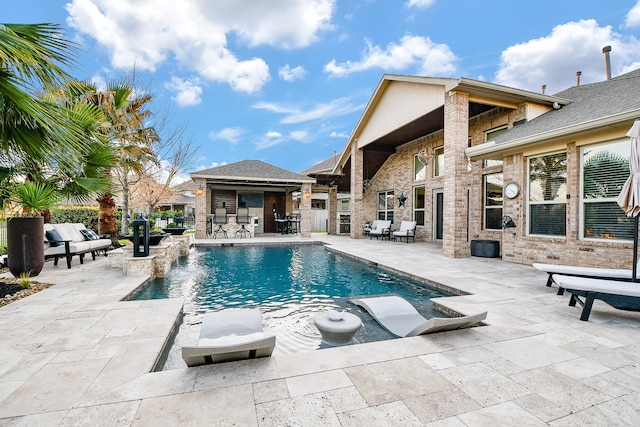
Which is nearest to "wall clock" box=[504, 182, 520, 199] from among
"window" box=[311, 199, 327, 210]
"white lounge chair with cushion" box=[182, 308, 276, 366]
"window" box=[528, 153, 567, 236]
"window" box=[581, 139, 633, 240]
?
"window" box=[528, 153, 567, 236]

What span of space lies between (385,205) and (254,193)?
8.01 metres

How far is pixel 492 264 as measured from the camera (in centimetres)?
688

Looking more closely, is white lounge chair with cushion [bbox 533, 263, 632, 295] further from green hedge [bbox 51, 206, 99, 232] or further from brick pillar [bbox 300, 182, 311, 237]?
green hedge [bbox 51, 206, 99, 232]

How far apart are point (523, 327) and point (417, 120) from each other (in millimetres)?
8369

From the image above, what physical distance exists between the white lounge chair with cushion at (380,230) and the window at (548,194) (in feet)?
20.7

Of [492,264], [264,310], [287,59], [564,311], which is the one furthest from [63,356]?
[287,59]

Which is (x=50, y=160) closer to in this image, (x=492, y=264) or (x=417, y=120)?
(x=492, y=264)

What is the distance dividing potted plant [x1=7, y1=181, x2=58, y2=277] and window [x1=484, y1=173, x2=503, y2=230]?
10.6 metres

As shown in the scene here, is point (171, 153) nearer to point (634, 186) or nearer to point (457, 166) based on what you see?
point (457, 166)

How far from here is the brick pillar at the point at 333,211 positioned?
1666cm

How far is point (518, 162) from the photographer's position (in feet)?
23.4

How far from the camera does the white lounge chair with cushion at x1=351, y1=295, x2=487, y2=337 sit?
2840mm

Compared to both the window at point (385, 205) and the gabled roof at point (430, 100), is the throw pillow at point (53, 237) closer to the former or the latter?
the gabled roof at point (430, 100)

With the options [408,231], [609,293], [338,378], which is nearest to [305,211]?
[408,231]
